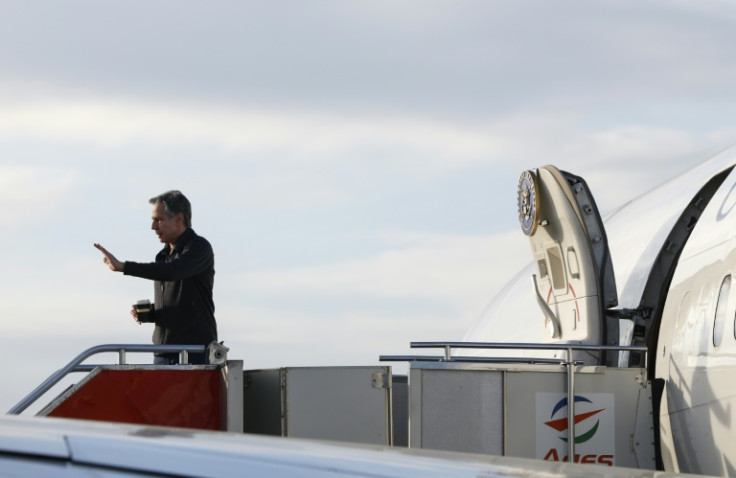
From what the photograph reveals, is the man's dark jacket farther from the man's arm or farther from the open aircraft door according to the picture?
the open aircraft door

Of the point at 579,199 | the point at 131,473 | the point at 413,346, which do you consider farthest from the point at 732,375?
the point at 131,473

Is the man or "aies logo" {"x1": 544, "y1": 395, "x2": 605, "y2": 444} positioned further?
"aies logo" {"x1": 544, "y1": 395, "x2": 605, "y2": 444}

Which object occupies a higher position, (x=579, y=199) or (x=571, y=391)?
(x=579, y=199)

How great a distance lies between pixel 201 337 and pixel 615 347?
3.22 metres

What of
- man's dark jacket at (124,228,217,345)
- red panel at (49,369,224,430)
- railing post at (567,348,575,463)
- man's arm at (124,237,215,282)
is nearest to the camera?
red panel at (49,369,224,430)

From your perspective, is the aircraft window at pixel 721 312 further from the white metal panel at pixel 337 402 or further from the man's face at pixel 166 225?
the man's face at pixel 166 225

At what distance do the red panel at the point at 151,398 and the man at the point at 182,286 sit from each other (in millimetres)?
540

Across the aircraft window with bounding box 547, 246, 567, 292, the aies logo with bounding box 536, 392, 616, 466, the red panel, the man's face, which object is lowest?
the aies logo with bounding box 536, 392, 616, 466

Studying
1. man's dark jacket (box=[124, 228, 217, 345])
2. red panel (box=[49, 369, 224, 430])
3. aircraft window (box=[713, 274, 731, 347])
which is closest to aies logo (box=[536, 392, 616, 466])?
aircraft window (box=[713, 274, 731, 347])

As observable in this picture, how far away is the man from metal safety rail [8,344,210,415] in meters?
0.57

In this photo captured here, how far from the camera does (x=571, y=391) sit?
9195 mm

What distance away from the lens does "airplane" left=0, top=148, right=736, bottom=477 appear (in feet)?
28.6

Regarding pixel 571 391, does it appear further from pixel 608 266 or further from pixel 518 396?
pixel 608 266

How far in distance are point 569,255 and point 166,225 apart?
3775 mm
